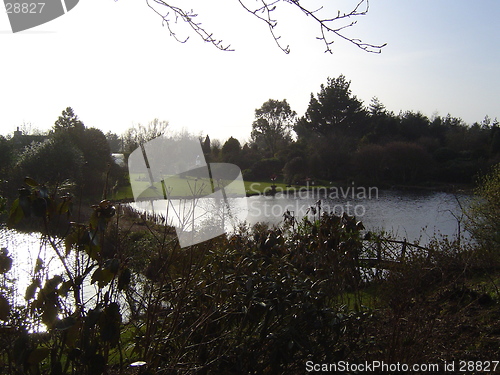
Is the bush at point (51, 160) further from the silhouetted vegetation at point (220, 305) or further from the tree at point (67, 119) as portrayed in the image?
the silhouetted vegetation at point (220, 305)

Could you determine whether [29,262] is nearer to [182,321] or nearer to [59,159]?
[182,321]

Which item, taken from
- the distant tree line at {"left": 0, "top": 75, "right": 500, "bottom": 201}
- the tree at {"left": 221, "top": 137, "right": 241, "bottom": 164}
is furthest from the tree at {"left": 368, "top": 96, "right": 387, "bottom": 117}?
the tree at {"left": 221, "top": 137, "right": 241, "bottom": 164}

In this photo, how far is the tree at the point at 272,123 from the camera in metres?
23.6

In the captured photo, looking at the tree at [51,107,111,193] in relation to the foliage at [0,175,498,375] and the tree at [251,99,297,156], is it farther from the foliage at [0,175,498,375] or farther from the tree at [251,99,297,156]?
the foliage at [0,175,498,375]

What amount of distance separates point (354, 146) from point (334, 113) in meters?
4.00

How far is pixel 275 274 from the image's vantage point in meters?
2.47

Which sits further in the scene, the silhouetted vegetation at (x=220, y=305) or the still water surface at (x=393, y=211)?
the still water surface at (x=393, y=211)

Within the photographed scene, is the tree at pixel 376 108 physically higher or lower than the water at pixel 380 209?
higher

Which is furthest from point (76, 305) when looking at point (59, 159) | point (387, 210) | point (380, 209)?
point (380, 209)

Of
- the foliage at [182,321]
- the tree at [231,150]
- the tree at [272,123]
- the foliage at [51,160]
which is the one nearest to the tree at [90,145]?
the foliage at [51,160]

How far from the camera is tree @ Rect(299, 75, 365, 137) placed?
31.7 meters

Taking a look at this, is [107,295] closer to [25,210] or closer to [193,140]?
[25,210]

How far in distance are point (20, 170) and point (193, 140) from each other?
17.4ft

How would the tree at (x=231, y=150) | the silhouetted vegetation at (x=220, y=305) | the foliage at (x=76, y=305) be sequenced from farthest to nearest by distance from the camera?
the tree at (x=231, y=150), the silhouetted vegetation at (x=220, y=305), the foliage at (x=76, y=305)
